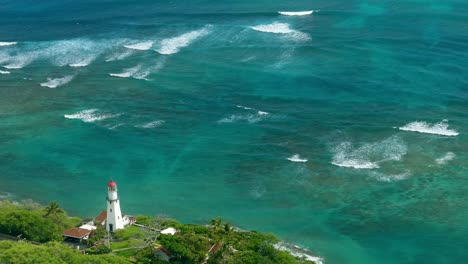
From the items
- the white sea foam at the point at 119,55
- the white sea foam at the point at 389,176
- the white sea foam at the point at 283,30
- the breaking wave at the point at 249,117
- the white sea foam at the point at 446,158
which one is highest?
the white sea foam at the point at 283,30

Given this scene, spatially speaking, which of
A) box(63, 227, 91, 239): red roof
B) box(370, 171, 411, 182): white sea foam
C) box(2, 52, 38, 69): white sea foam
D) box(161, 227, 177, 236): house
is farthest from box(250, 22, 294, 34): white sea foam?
box(63, 227, 91, 239): red roof

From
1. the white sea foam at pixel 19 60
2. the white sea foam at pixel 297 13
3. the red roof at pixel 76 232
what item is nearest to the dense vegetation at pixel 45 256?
the red roof at pixel 76 232

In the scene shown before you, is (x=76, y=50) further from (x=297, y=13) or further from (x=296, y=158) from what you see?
(x=296, y=158)

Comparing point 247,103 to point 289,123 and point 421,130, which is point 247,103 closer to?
point 289,123

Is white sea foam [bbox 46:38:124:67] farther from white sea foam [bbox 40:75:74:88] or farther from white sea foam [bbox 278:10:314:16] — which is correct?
A: white sea foam [bbox 278:10:314:16]

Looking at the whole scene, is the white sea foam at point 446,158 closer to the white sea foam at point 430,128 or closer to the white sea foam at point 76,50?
the white sea foam at point 430,128

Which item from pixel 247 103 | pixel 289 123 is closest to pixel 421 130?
pixel 289 123

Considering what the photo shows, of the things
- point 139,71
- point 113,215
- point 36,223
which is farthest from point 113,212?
point 139,71
